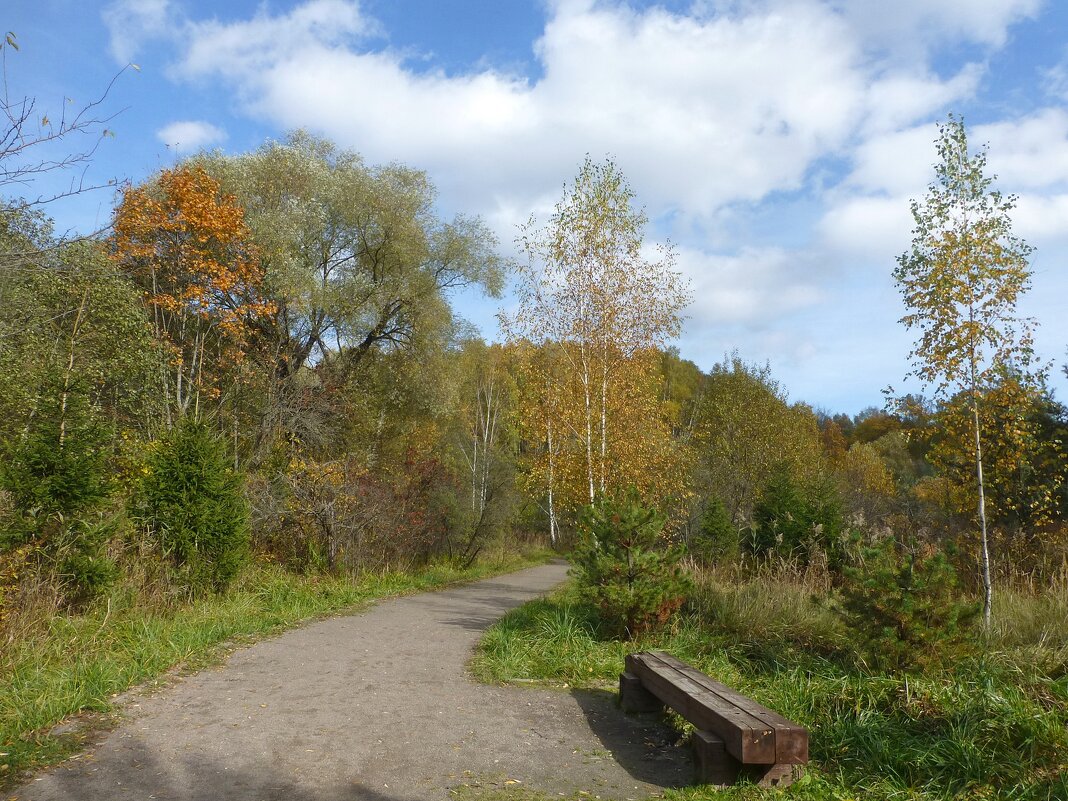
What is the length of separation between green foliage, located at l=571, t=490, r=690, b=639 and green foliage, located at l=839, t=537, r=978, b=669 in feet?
8.82

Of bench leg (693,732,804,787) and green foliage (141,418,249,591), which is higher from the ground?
green foliage (141,418,249,591)

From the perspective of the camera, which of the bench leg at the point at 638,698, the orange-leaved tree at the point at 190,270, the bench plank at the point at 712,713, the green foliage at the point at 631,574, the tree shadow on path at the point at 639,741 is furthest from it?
Result: the orange-leaved tree at the point at 190,270

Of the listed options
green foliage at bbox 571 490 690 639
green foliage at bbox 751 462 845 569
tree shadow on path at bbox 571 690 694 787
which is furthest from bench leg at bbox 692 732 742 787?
green foliage at bbox 751 462 845 569

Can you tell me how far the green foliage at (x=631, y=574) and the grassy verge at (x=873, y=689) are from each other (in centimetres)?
30

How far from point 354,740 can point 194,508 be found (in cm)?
668

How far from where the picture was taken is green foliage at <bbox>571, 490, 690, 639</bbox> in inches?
338

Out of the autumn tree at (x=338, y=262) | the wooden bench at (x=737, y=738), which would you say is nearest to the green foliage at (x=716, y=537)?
the autumn tree at (x=338, y=262)

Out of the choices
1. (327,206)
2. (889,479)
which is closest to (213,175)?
(327,206)

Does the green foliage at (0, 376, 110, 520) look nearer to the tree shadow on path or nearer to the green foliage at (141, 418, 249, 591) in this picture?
the green foliage at (141, 418, 249, 591)

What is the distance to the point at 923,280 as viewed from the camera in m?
10.6

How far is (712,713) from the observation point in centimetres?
495

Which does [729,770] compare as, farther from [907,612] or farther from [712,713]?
[907,612]

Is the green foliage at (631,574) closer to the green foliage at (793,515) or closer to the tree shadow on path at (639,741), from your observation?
the tree shadow on path at (639,741)

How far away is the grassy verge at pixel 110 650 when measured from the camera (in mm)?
5477
